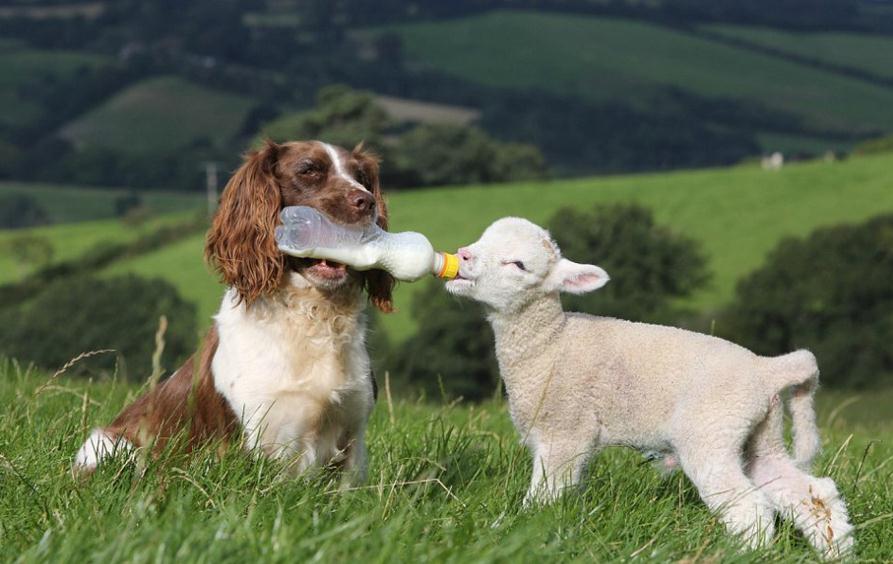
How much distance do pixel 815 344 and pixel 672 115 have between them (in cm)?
10462

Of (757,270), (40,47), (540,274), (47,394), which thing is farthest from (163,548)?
(40,47)

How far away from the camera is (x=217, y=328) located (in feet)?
19.8

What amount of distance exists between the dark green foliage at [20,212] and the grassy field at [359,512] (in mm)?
125915

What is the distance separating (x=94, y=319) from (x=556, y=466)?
66002 mm

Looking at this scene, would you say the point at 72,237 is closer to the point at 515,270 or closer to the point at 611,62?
the point at 611,62

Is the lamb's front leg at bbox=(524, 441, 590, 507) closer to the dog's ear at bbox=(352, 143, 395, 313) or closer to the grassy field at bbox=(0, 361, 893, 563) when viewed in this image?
the grassy field at bbox=(0, 361, 893, 563)

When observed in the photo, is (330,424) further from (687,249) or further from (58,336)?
(687,249)

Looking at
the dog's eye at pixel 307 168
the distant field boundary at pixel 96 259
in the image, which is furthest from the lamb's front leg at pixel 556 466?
the distant field boundary at pixel 96 259

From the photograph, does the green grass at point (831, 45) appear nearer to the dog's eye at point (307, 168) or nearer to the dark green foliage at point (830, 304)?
the dark green foliage at point (830, 304)

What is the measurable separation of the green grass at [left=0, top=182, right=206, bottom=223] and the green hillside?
37.6 metres

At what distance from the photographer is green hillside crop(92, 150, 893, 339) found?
80.3 m

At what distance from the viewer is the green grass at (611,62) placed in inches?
6570

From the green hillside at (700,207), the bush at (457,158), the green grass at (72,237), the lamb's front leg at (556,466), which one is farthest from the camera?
the bush at (457,158)

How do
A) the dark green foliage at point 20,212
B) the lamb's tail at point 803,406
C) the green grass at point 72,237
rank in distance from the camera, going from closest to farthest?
the lamb's tail at point 803,406 < the green grass at point 72,237 < the dark green foliage at point 20,212
